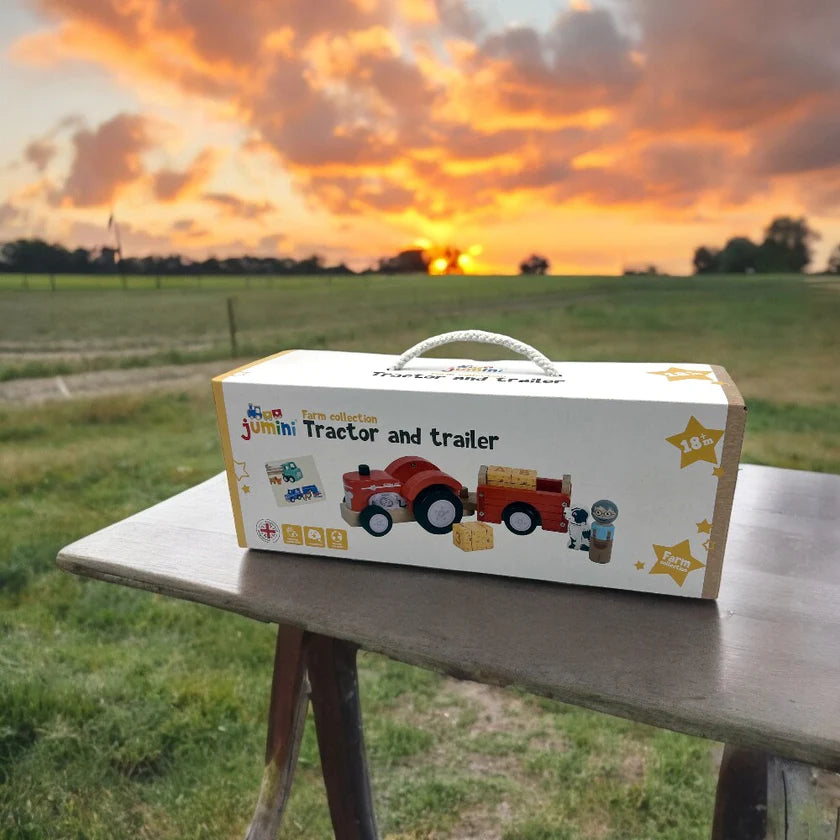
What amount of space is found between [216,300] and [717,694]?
3289 millimetres

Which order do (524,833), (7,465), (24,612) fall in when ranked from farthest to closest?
1. (7,465)
2. (24,612)
3. (524,833)

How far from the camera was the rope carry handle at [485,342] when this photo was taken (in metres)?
0.83

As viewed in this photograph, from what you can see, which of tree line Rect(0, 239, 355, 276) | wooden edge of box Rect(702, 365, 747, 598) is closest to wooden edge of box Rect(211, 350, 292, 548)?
wooden edge of box Rect(702, 365, 747, 598)

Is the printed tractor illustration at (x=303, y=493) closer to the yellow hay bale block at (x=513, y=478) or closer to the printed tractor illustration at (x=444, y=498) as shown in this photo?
the printed tractor illustration at (x=444, y=498)

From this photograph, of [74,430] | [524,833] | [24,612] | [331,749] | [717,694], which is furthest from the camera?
[74,430]

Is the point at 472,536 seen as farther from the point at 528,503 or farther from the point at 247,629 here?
the point at 247,629

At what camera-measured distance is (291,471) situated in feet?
2.73

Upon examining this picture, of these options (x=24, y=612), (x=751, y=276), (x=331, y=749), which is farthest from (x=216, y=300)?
(x=331, y=749)

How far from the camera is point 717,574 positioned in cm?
74

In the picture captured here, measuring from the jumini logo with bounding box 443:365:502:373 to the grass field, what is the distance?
1.17 m

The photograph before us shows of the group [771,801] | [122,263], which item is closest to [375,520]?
[771,801]

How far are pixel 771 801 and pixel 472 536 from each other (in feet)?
1.87

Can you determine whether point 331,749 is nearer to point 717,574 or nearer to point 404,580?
point 404,580

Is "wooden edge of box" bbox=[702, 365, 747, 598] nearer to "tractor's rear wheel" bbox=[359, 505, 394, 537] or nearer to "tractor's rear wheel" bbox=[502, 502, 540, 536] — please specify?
"tractor's rear wheel" bbox=[502, 502, 540, 536]
